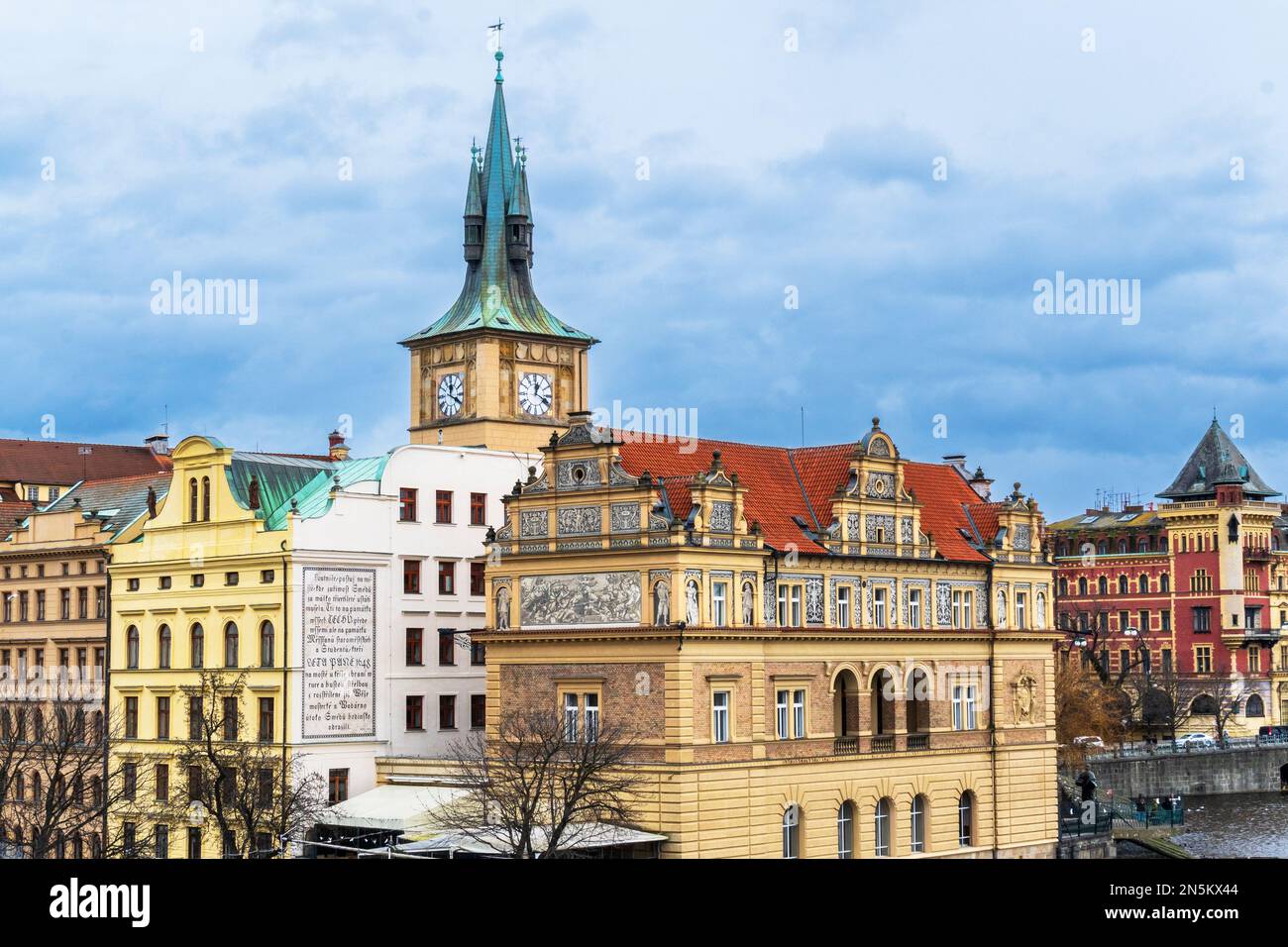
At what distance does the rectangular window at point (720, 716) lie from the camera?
205ft

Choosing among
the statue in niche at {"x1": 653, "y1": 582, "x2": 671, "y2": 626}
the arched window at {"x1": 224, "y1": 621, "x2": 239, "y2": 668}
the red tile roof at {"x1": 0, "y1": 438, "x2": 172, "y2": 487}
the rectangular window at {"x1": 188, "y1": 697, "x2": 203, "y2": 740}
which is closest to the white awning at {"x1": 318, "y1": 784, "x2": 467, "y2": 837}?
the rectangular window at {"x1": 188, "y1": 697, "x2": 203, "y2": 740}

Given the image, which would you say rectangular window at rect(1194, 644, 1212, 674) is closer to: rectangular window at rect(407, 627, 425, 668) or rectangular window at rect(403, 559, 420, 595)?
rectangular window at rect(407, 627, 425, 668)

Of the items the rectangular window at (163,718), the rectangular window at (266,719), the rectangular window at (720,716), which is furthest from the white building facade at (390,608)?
the rectangular window at (720,716)

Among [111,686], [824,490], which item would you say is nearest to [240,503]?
[111,686]

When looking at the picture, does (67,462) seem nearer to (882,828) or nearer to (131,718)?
(131,718)

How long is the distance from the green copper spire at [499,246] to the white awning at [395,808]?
26.0m

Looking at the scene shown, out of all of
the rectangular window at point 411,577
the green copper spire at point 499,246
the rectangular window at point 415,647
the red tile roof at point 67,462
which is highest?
the green copper spire at point 499,246

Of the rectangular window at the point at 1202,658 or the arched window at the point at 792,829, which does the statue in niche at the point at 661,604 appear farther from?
the rectangular window at the point at 1202,658

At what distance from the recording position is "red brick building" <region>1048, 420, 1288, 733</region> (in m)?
160

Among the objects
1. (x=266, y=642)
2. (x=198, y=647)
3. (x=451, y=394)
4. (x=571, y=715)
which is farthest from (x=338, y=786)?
(x=451, y=394)

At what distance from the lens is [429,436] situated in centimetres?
8831

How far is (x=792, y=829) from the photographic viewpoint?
6494 cm
